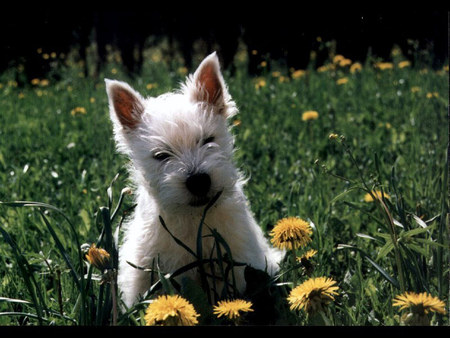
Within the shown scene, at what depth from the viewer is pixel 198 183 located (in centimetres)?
251

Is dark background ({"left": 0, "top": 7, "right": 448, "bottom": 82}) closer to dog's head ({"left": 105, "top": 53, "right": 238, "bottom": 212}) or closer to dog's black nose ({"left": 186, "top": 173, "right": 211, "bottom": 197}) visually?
dog's head ({"left": 105, "top": 53, "right": 238, "bottom": 212})

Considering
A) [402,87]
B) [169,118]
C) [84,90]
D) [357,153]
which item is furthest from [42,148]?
[402,87]

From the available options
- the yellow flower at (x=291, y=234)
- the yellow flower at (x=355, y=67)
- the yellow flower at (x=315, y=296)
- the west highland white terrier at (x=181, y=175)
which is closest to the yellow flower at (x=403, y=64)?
the yellow flower at (x=355, y=67)

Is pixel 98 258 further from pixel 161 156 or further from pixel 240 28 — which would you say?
pixel 240 28

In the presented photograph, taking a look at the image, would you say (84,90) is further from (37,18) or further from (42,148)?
(37,18)

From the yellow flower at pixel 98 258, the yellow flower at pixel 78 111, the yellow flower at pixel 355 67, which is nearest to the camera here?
the yellow flower at pixel 98 258

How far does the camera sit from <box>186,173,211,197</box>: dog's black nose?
8.21 feet

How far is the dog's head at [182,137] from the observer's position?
2.55 metres

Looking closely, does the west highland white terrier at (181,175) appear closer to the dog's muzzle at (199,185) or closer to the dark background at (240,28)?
the dog's muzzle at (199,185)

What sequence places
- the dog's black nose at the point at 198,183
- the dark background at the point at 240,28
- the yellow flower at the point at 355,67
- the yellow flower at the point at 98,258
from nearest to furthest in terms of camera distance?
the yellow flower at the point at 98,258, the dark background at the point at 240,28, the dog's black nose at the point at 198,183, the yellow flower at the point at 355,67

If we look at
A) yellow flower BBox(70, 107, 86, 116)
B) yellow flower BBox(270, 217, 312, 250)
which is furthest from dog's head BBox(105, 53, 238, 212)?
yellow flower BBox(70, 107, 86, 116)

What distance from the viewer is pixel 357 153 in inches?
173

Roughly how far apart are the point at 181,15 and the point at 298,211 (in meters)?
1.61

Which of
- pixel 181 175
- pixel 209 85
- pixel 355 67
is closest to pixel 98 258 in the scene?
pixel 181 175
